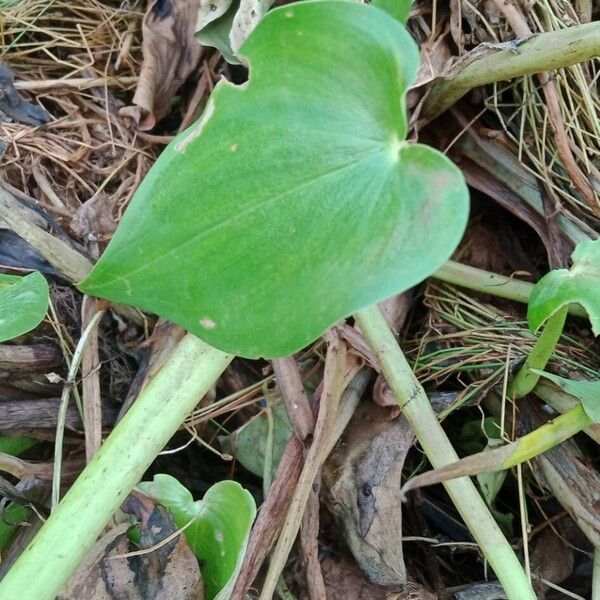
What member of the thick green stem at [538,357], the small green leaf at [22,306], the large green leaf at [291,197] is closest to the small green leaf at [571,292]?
the thick green stem at [538,357]

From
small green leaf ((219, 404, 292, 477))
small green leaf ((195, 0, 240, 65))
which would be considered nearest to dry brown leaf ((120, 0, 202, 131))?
small green leaf ((195, 0, 240, 65))

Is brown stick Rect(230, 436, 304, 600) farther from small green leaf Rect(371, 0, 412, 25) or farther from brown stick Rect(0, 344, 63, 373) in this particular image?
small green leaf Rect(371, 0, 412, 25)

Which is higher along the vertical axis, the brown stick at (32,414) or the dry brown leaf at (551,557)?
the brown stick at (32,414)

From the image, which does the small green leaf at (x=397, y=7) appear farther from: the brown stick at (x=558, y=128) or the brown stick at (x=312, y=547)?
the brown stick at (x=312, y=547)

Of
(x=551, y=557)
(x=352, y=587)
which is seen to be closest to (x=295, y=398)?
(x=352, y=587)

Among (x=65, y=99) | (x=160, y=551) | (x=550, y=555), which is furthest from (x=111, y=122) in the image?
(x=550, y=555)

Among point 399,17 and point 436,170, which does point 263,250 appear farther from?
point 399,17
